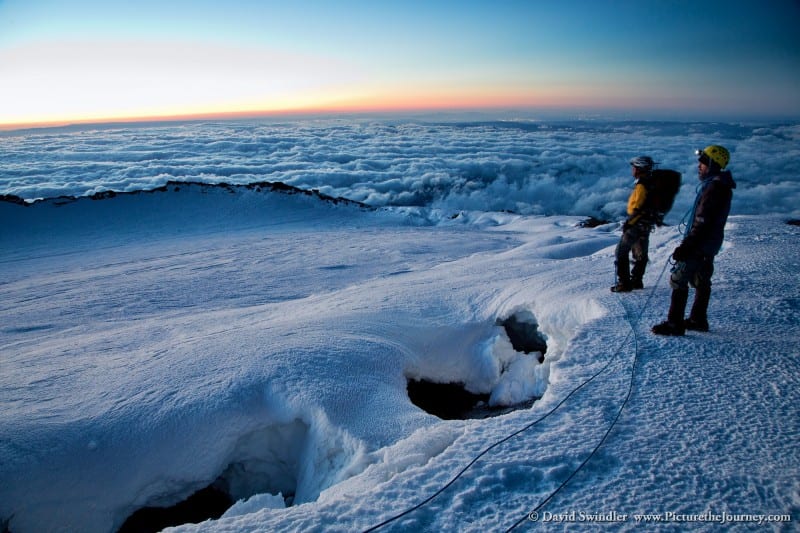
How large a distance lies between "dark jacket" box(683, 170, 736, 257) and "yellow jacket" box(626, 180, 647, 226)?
3.63ft

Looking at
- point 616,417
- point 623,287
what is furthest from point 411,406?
point 623,287

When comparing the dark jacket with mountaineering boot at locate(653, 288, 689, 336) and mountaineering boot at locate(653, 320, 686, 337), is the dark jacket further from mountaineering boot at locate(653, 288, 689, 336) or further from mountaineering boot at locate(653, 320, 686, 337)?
mountaineering boot at locate(653, 320, 686, 337)

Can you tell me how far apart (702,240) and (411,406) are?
299 centimetres

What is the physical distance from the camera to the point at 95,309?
8023 millimetres

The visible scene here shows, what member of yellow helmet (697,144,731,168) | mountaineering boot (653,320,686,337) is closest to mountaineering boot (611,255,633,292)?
mountaineering boot (653,320,686,337)

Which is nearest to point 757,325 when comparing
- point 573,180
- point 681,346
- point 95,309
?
point 681,346

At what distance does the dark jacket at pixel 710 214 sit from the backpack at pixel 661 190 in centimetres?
103

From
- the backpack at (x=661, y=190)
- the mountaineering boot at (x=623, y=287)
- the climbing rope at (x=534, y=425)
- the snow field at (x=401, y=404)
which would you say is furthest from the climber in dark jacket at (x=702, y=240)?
the mountaineering boot at (x=623, y=287)

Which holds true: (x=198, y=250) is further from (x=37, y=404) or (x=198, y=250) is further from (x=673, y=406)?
(x=673, y=406)

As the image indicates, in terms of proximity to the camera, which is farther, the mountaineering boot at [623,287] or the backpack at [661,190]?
the mountaineering boot at [623,287]

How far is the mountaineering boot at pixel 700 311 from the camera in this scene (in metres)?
4.09

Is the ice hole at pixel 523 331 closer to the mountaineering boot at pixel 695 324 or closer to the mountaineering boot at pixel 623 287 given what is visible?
the mountaineering boot at pixel 623 287

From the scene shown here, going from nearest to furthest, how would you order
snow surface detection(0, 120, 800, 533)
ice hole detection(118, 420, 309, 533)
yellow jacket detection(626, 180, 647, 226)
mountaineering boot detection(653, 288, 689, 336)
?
snow surface detection(0, 120, 800, 533), ice hole detection(118, 420, 309, 533), mountaineering boot detection(653, 288, 689, 336), yellow jacket detection(626, 180, 647, 226)

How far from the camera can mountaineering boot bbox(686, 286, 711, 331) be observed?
13.4 feet
